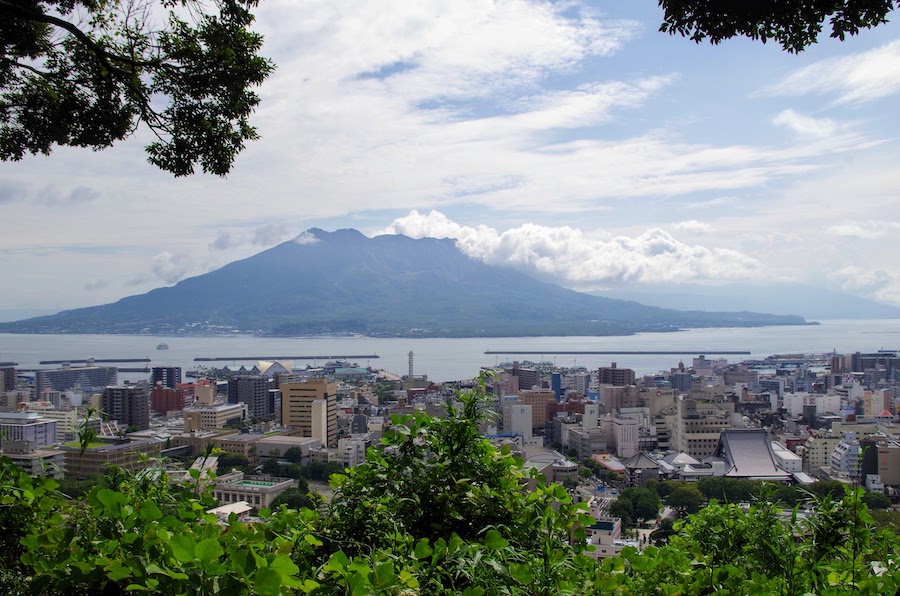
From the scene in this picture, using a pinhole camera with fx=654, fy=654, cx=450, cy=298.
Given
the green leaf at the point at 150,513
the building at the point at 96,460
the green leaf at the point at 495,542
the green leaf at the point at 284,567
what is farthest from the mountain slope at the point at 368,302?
the green leaf at the point at 284,567

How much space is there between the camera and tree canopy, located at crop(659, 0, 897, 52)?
1241 millimetres

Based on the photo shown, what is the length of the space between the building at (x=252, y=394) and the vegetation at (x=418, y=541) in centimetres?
1977

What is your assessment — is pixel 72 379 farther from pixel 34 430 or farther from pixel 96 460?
pixel 96 460

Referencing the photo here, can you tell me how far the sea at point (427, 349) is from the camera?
39.2m

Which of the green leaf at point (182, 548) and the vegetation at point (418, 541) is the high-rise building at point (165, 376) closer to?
the vegetation at point (418, 541)

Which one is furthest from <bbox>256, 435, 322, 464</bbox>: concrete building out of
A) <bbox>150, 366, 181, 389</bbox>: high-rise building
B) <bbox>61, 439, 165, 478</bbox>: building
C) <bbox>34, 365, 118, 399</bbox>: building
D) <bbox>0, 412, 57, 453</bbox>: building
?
<bbox>34, 365, 118, 399</bbox>: building

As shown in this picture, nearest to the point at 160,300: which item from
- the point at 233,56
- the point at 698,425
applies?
the point at 698,425

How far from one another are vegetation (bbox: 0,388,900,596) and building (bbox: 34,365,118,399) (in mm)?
27299

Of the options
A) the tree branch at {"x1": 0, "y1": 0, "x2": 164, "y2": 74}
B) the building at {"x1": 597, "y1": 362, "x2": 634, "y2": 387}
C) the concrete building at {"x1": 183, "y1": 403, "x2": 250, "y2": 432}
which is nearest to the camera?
the tree branch at {"x1": 0, "y1": 0, "x2": 164, "y2": 74}

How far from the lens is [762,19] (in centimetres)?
129

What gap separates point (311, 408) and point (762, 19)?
15.1m

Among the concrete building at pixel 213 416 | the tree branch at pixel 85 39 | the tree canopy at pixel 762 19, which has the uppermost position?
the tree branch at pixel 85 39

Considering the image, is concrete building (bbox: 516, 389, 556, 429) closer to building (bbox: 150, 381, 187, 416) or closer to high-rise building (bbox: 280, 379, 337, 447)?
high-rise building (bbox: 280, 379, 337, 447)

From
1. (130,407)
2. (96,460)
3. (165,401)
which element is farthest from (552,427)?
(96,460)
